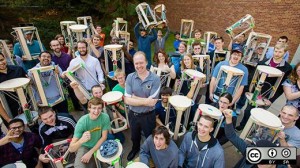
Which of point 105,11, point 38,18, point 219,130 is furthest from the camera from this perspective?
point 38,18

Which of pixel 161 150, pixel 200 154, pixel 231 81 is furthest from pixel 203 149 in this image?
pixel 231 81

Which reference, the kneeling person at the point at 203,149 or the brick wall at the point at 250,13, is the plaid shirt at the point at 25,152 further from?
the brick wall at the point at 250,13

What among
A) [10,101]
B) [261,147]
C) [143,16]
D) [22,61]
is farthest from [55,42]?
[261,147]

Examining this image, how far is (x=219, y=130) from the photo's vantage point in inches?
132

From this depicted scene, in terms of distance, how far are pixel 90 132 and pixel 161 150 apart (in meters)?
1.13

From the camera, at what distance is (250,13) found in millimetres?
9383

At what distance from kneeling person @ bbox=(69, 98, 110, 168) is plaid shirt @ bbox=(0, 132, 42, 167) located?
69 centimetres

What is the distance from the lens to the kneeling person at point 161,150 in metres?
2.59

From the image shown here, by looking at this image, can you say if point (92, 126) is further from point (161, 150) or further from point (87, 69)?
point (87, 69)

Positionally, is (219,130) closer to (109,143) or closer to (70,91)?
(109,143)

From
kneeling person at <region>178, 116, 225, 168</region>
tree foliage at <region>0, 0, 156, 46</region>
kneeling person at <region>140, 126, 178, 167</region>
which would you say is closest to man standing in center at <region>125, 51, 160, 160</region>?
kneeling person at <region>140, 126, 178, 167</region>

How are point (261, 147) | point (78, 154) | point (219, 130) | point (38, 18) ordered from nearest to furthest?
point (261, 147)
point (78, 154)
point (219, 130)
point (38, 18)

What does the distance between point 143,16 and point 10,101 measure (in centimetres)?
394

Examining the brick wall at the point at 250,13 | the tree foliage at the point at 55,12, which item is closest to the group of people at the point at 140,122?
the brick wall at the point at 250,13
